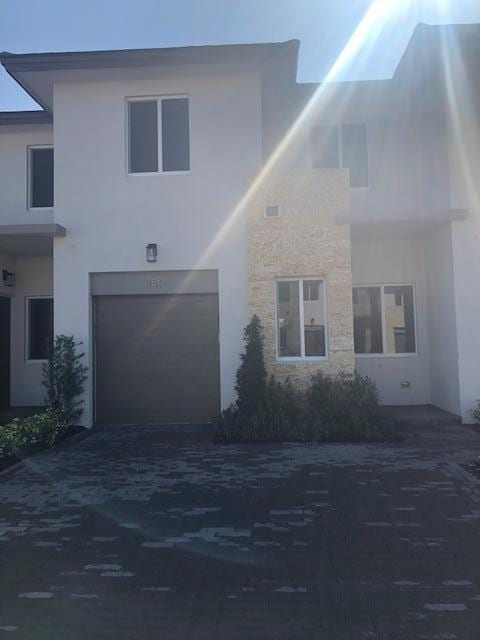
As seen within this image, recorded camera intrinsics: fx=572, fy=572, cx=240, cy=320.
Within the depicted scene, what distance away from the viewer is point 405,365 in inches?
502

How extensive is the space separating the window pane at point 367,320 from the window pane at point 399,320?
198 mm

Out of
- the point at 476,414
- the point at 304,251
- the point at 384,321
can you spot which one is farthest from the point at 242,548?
the point at 384,321

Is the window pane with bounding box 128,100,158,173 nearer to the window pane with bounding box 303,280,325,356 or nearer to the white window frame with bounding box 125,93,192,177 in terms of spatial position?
the white window frame with bounding box 125,93,192,177

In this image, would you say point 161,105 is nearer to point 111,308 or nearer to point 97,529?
point 111,308

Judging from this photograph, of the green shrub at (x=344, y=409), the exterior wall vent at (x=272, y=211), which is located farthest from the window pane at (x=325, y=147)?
the green shrub at (x=344, y=409)

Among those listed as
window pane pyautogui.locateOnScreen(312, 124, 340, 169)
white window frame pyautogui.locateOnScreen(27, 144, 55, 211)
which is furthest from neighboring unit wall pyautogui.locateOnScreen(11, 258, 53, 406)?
window pane pyautogui.locateOnScreen(312, 124, 340, 169)

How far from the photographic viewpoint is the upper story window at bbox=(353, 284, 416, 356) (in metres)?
12.9

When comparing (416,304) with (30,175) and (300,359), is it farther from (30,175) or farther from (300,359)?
(30,175)

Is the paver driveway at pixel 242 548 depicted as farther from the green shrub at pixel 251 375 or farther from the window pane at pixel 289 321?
the window pane at pixel 289 321

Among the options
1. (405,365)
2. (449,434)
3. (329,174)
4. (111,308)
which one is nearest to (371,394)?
(449,434)

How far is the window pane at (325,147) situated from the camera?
12.6 m

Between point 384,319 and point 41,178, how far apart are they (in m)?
8.53

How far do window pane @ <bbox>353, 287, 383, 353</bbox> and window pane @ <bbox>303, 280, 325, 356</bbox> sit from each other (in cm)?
233

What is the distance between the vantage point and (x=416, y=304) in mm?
12805
